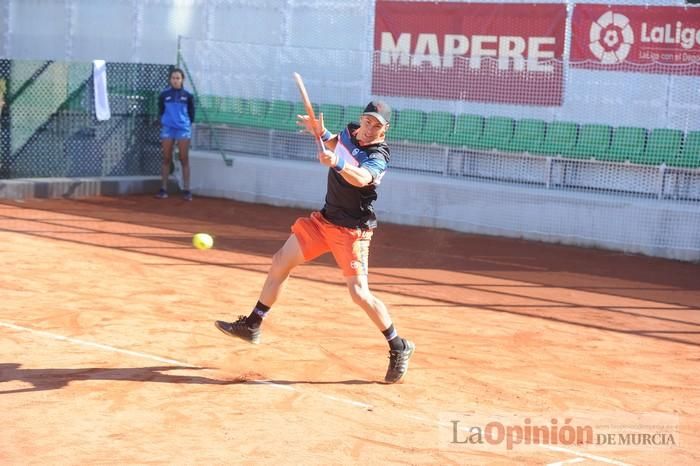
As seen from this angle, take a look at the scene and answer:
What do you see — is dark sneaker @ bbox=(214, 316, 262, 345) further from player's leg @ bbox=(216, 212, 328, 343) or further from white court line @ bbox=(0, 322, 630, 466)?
white court line @ bbox=(0, 322, 630, 466)

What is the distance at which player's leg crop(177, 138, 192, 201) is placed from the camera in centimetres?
1925

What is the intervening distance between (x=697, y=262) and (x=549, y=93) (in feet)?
13.1

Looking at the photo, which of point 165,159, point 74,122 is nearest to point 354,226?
point 165,159

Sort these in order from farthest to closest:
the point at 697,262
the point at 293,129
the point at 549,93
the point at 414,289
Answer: the point at 293,129 < the point at 549,93 < the point at 697,262 < the point at 414,289

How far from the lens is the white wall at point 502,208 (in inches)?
635

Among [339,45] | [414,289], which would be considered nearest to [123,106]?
[339,45]

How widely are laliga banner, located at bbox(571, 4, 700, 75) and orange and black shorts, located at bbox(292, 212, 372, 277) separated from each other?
10075 mm

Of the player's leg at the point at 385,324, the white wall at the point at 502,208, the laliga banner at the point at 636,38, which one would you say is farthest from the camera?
the laliga banner at the point at 636,38

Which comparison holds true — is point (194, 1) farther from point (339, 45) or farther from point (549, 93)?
point (549, 93)

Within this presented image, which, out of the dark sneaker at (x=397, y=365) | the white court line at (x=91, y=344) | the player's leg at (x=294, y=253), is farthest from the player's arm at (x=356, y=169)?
the white court line at (x=91, y=344)

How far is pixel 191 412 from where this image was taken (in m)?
7.30

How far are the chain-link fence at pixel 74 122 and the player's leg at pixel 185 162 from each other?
1.21m

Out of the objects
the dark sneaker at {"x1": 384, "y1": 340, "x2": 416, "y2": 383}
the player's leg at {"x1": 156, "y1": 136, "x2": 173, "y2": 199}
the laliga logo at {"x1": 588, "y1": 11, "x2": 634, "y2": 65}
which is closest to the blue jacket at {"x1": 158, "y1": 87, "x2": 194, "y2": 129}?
the player's leg at {"x1": 156, "y1": 136, "x2": 173, "y2": 199}

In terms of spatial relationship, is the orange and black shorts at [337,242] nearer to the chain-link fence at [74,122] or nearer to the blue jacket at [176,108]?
the blue jacket at [176,108]
